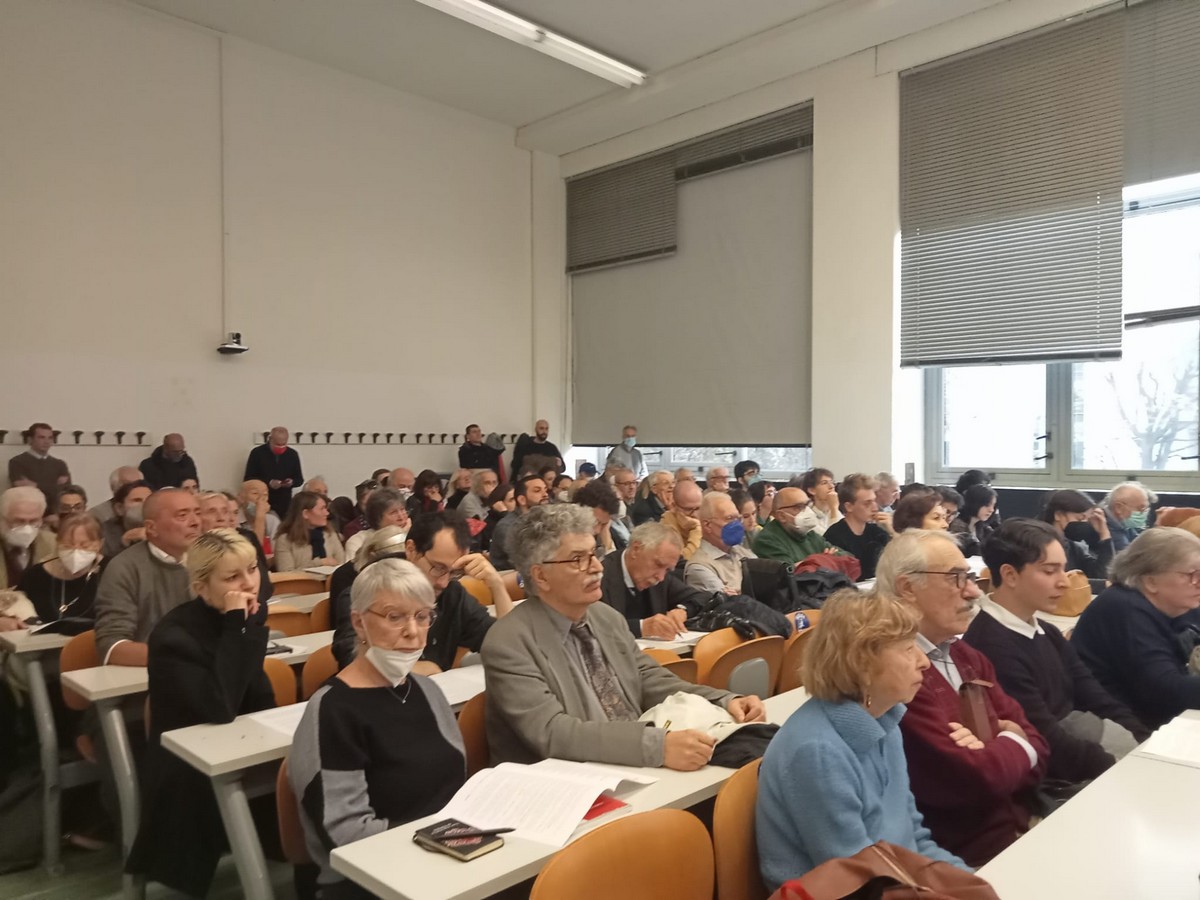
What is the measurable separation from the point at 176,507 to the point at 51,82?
680cm

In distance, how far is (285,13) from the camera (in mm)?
8586

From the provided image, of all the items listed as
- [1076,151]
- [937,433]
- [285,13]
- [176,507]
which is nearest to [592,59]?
[285,13]

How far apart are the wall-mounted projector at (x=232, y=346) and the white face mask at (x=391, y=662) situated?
25.5ft

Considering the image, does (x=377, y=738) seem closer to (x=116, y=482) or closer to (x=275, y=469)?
(x=116, y=482)

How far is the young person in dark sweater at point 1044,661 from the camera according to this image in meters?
2.49

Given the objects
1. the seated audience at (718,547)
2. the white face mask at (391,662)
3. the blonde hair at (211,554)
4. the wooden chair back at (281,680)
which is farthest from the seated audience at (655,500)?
the white face mask at (391,662)

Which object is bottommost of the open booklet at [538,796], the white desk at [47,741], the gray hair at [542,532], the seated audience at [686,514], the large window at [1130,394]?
the white desk at [47,741]

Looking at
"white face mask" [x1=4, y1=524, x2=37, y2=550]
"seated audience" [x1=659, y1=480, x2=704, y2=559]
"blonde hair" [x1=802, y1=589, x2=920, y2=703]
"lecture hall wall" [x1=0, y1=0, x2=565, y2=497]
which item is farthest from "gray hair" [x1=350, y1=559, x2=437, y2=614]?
"lecture hall wall" [x1=0, y1=0, x2=565, y2=497]

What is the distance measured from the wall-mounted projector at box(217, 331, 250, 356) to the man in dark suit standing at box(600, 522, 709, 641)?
6522 mm

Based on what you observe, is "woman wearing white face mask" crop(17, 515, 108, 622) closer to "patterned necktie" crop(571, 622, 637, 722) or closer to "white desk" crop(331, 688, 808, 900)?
"patterned necktie" crop(571, 622, 637, 722)

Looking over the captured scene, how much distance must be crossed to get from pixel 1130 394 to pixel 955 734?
698 cm

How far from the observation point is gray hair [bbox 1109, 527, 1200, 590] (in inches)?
111

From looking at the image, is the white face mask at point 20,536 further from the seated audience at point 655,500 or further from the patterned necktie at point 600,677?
the seated audience at point 655,500

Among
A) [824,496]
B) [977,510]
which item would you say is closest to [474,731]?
[824,496]
